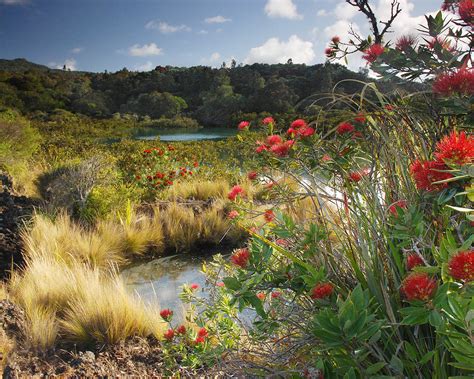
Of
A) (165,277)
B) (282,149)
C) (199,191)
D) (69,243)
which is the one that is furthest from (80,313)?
(199,191)

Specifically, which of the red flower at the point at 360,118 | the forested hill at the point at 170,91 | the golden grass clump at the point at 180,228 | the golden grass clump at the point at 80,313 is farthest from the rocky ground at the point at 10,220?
the forested hill at the point at 170,91

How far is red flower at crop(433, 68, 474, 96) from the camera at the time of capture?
2.97 ft

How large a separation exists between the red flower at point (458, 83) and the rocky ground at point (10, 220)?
10.9ft

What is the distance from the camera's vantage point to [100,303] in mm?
2680

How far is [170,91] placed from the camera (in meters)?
27.0

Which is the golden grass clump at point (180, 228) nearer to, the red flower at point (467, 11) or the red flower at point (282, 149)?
the red flower at point (282, 149)

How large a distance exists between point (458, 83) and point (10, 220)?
16.4ft

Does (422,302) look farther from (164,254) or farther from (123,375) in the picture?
(164,254)

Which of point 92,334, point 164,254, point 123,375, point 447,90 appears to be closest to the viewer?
point 447,90

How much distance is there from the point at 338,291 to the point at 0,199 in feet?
17.1

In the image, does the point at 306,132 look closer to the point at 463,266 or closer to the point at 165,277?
the point at 463,266

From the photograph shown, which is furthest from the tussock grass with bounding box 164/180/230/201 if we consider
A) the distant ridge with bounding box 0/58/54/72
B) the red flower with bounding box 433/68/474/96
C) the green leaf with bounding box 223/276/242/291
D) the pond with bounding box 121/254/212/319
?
the distant ridge with bounding box 0/58/54/72

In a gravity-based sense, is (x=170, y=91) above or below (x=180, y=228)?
above

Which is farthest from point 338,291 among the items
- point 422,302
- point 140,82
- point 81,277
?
point 140,82
